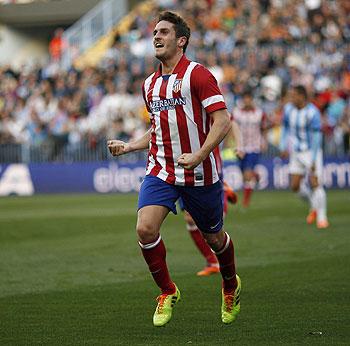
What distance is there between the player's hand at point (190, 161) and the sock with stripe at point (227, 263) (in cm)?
102

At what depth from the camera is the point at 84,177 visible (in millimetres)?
30234

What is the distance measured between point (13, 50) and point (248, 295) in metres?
35.1

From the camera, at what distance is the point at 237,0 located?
109 ft

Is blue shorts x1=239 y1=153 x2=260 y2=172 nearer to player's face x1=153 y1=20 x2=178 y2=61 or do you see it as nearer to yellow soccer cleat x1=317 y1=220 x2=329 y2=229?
yellow soccer cleat x1=317 y1=220 x2=329 y2=229

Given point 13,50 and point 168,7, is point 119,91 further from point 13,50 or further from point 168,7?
point 13,50

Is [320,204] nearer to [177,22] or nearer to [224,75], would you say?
[177,22]

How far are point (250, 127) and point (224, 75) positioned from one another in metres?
7.99

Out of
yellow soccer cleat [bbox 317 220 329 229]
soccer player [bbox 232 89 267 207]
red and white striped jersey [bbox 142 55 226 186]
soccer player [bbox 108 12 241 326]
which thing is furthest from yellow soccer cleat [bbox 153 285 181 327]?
soccer player [bbox 232 89 267 207]

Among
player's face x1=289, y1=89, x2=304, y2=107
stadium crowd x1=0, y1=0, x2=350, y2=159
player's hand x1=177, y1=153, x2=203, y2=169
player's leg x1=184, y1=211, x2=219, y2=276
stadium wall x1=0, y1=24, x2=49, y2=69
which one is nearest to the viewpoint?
player's hand x1=177, y1=153, x2=203, y2=169

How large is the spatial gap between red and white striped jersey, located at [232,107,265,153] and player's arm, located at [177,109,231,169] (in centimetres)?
1437

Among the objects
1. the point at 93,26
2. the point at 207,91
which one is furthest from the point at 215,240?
the point at 93,26

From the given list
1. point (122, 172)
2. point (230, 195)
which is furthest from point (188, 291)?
point (122, 172)

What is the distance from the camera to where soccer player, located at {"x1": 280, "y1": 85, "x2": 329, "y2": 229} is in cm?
1733

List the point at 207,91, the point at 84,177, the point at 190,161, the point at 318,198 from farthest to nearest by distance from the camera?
the point at 84,177, the point at 318,198, the point at 207,91, the point at 190,161
